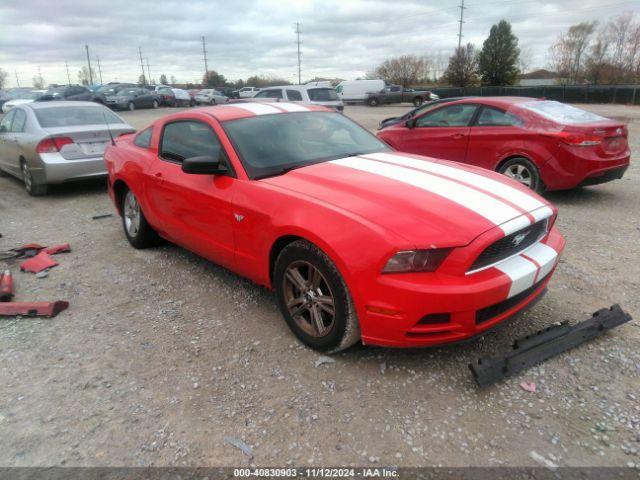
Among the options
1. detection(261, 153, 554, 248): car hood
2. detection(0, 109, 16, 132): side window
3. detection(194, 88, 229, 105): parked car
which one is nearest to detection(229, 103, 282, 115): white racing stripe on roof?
detection(261, 153, 554, 248): car hood

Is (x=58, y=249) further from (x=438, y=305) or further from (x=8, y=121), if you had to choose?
(x=8, y=121)

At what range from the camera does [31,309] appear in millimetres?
3639

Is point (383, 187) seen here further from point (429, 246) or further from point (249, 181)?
point (249, 181)

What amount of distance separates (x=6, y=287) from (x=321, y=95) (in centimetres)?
1464

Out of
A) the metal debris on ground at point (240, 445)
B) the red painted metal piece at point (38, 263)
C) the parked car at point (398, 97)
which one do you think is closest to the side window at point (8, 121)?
the red painted metal piece at point (38, 263)

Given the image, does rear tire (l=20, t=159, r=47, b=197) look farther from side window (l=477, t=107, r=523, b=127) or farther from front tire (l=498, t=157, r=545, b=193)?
front tire (l=498, t=157, r=545, b=193)

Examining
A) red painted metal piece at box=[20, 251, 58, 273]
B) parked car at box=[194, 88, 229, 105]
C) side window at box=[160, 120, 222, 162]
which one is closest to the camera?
side window at box=[160, 120, 222, 162]

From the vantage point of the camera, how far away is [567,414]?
245 cm

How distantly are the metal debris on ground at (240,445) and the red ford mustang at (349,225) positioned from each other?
0.81 meters

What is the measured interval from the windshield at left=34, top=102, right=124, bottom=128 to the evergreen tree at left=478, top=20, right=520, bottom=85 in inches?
2151

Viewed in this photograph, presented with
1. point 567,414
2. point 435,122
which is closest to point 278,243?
point 567,414

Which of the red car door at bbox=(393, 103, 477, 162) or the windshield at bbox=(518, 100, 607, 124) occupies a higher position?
the windshield at bbox=(518, 100, 607, 124)

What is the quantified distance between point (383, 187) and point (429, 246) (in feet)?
2.19

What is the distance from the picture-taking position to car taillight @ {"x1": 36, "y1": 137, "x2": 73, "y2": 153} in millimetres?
7055
